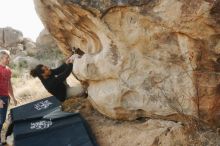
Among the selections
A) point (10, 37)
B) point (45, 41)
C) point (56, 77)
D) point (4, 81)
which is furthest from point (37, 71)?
point (10, 37)

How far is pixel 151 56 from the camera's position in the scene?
659 centimetres

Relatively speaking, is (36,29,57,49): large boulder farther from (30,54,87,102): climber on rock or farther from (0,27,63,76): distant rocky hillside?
(30,54,87,102): climber on rock

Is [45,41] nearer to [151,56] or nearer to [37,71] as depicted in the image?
[37,71]

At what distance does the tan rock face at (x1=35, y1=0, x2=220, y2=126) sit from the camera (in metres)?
5.93

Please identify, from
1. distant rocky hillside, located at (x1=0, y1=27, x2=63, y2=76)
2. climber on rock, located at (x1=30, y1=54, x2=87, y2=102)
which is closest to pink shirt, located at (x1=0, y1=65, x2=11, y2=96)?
climber on rock, located at (x1=30, y1=54, x2=87, y2=102)

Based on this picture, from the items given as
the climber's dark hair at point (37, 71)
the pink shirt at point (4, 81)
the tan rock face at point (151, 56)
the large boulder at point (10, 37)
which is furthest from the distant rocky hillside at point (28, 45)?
the tan rock face at point (151, 56)

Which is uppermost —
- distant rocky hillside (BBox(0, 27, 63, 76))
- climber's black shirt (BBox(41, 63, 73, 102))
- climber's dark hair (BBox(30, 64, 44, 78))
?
distant rocky hillside (BBox(0, 27, 63, 76))

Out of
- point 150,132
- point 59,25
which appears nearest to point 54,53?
point 59,25

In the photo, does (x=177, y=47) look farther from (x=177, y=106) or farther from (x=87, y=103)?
(x=87, y=103)

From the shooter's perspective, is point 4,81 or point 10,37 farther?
point 10,37

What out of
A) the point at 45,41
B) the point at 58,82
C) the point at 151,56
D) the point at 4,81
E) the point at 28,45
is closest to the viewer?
the point at 151,56

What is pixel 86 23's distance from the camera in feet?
23.2

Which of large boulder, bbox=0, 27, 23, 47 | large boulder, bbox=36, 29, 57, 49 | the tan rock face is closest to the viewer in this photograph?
the tan rock face

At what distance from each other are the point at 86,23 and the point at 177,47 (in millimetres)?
1573
